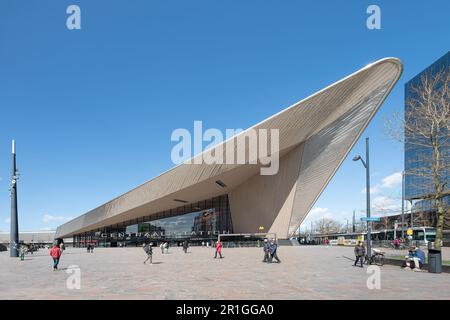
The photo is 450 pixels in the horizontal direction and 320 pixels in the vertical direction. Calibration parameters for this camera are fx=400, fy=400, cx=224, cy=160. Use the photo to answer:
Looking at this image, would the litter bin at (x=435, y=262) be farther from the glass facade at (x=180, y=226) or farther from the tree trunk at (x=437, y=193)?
the glass facade at (x=180, y=226)

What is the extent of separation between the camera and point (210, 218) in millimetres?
53781

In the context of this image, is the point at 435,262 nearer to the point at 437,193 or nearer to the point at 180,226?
the point at 437,193

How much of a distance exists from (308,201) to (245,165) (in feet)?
23.4

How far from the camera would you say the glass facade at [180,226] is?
175 ft

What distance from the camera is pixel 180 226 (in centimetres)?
5559

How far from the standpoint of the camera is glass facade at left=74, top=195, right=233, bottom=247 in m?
53.2

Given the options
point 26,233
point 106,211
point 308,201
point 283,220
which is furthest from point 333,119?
point 26,233

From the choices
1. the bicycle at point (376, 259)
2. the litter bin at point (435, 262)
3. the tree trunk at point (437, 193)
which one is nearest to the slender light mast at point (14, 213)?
the bicycle at point (376, 259)

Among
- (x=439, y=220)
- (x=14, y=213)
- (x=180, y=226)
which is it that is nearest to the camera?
(x=439, y=220)

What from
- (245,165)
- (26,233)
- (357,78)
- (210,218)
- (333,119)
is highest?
(357,78)

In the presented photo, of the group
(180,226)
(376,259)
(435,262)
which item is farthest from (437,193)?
(180,226)

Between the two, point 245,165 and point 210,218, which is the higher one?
point 245,165

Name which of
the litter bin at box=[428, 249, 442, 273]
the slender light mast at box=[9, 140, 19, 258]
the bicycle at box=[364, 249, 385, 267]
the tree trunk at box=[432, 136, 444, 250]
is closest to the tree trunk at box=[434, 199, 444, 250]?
the tree trunk at box=[432, 136, 444, 250]
